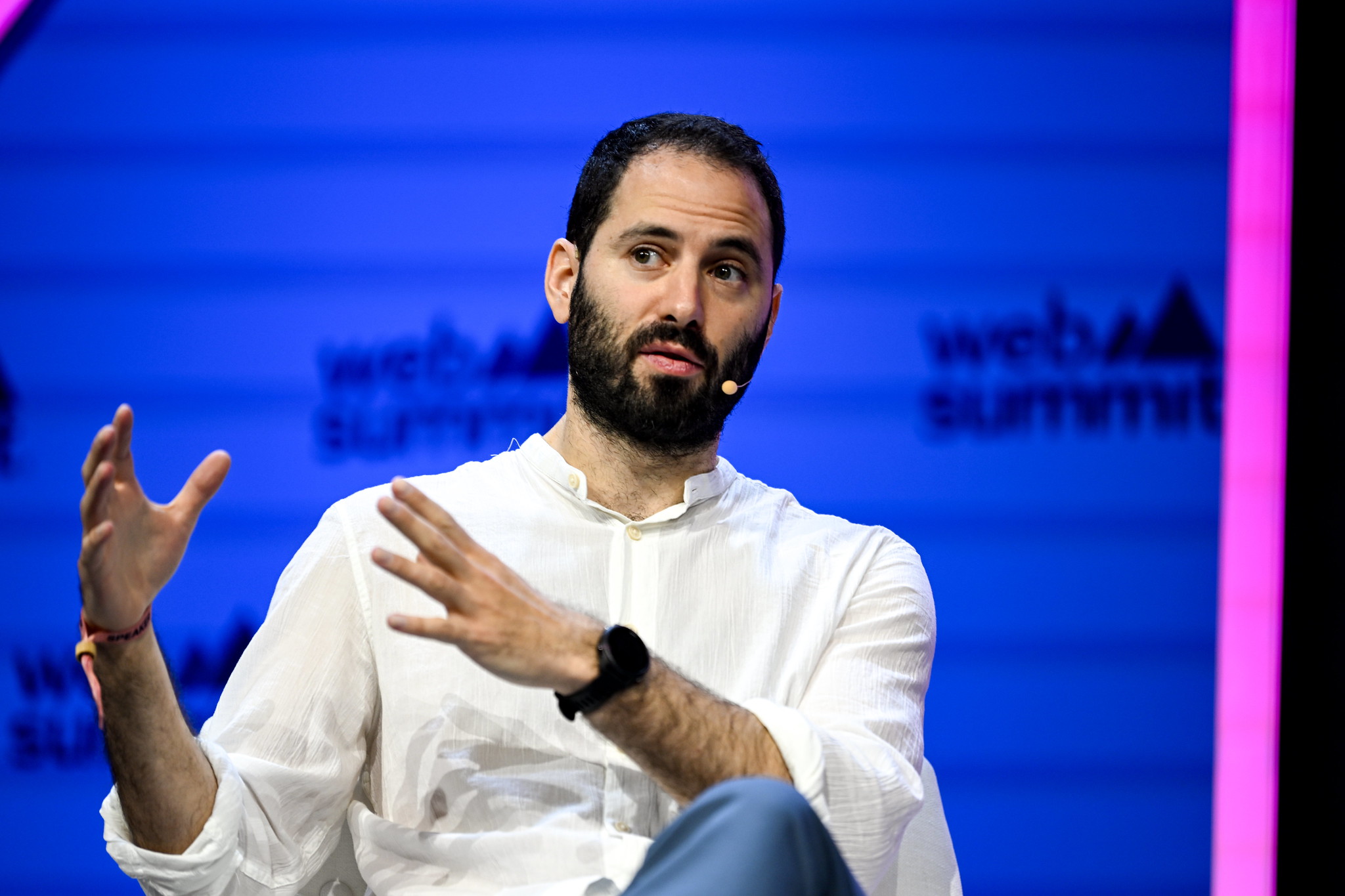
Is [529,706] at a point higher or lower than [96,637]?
lower

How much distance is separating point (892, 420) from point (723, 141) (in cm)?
95

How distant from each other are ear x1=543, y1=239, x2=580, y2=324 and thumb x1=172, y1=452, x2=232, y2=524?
0.71m

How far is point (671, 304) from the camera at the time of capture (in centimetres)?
172

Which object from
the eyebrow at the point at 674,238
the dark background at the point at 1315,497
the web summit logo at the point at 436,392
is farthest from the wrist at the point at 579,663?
the dark background at the point at 1315,497

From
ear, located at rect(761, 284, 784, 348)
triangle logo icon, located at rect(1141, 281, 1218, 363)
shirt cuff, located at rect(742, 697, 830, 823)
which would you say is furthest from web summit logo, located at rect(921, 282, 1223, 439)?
shirt cuff, located at rect(742, 697, 830, 823)

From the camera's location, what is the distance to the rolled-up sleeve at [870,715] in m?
1.40

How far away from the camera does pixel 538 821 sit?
1556mm

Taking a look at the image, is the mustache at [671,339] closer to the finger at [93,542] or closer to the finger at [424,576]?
the finger at [424,576]

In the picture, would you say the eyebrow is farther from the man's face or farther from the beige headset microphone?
the beige headset microphone

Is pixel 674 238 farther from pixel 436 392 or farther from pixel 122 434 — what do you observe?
pixel 436 392

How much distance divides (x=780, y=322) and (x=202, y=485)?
1526mm

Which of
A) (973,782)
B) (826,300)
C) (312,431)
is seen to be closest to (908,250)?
(826,300)

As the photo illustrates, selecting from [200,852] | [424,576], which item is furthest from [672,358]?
[200,852]

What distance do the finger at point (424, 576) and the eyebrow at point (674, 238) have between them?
2.37ft
